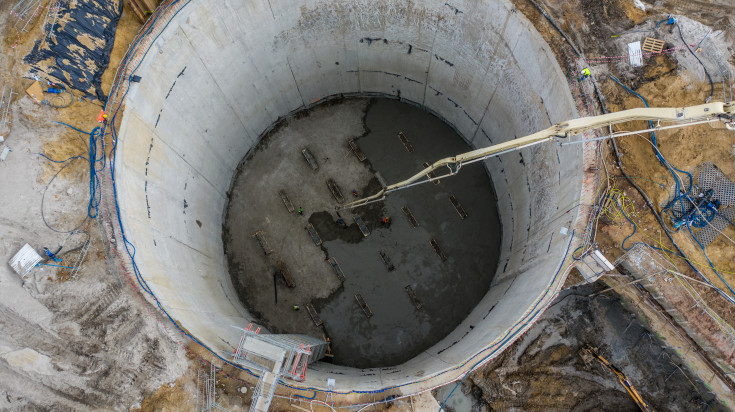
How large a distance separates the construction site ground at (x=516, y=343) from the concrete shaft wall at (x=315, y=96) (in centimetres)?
74

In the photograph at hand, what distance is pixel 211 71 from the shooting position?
10.4m

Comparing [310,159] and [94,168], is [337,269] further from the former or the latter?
[94,168]

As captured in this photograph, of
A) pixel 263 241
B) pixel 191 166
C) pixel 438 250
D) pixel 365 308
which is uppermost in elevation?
pixel 191 166

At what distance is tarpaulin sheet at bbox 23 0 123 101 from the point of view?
8531 mm

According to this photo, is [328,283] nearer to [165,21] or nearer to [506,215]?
[506,215]

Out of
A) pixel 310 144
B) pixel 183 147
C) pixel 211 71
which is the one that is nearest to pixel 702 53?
pixel 310 144

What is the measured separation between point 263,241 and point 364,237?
3.10 meters

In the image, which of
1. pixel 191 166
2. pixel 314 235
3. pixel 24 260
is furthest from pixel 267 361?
pixel 191 166

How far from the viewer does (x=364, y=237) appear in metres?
12.2

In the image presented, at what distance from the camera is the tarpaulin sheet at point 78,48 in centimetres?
853

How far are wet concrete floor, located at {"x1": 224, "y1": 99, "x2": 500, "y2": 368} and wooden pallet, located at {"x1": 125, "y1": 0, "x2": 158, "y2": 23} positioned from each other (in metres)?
4.78

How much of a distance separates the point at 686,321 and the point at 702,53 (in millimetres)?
6490

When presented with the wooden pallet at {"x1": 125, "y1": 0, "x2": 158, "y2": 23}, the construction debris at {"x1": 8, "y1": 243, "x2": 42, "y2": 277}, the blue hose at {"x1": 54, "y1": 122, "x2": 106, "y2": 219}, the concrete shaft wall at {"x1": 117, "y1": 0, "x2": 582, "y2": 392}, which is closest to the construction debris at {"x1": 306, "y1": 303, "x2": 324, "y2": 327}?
the concrete shaft wall at {"x1": 117, "y1": 0, "x2": 582, "y2": 392}

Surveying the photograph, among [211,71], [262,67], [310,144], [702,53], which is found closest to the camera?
[702,53]
